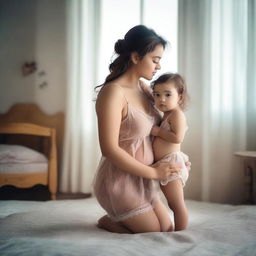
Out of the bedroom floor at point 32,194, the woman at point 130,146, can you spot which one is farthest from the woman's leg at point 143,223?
the bedroom floor at point 32,194

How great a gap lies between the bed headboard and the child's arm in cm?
228

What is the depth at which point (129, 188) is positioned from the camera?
1417 mm

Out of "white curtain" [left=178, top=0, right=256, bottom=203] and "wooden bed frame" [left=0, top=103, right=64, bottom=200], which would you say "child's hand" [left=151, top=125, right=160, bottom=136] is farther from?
"wooden bed frame" [left=0, top=103, right=64, bottom=200]

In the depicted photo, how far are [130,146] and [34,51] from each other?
2.76 meters

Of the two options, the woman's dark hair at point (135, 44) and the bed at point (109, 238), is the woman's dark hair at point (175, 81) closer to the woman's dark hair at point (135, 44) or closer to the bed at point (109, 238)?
the woman's dark hair at point (135, 44)

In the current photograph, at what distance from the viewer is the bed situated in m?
1.08

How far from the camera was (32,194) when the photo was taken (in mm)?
3604

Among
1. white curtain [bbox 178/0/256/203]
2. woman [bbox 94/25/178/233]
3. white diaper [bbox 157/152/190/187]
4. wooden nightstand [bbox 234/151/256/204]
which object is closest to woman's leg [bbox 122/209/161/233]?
woman [bbox 94/25/178/233]

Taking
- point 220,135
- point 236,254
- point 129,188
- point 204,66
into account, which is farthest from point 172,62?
point 236,254

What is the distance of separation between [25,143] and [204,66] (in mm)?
2085

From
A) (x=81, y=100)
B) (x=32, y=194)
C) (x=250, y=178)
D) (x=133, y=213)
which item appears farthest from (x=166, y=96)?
(x=32, y=194)

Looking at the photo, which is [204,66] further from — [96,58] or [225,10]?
[96,58]

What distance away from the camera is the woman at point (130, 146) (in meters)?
1.37

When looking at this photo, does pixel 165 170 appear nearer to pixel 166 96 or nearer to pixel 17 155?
pixel 166 96
